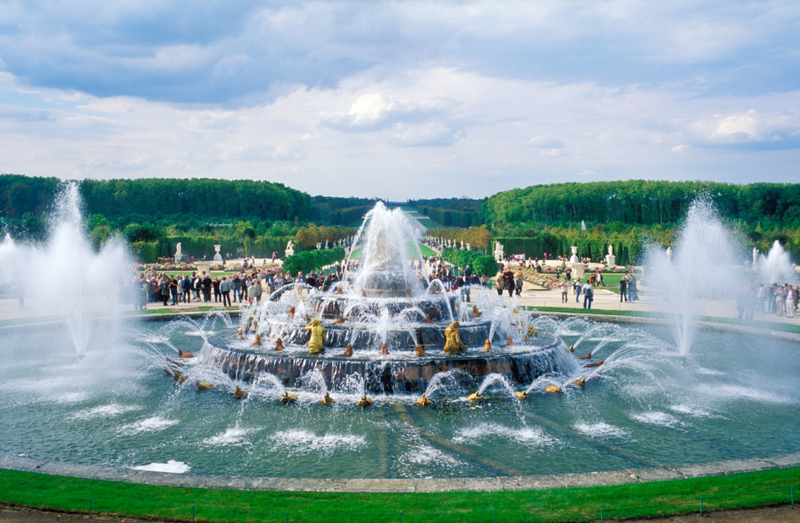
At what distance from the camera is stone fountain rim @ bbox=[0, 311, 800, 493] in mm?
8617

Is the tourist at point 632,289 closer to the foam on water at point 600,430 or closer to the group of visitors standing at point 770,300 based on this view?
the group of visitors standing at point 770,300

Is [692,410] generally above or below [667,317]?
below

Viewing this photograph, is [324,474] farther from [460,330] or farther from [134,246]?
[134,246]

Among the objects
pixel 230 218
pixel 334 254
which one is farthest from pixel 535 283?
pixel 230 218

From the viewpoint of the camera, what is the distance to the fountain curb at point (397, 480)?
862 cm

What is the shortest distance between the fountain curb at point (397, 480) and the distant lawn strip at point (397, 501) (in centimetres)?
19

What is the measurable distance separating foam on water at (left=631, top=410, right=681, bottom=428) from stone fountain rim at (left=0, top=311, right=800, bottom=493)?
262 cm

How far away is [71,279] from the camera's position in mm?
38844

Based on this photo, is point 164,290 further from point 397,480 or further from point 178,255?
point 178,255

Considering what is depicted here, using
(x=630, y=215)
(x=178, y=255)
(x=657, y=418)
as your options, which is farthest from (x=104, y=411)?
(x=630, y=215)

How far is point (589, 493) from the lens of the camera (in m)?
8.38

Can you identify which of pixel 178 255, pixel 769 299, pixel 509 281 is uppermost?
pixel 178 255

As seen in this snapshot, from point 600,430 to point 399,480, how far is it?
195 inches

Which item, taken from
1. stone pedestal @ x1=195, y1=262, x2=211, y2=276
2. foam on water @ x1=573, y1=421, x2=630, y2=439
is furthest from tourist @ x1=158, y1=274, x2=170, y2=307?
foam on water @ x1=573, y1=421, x2=630, y2=439
